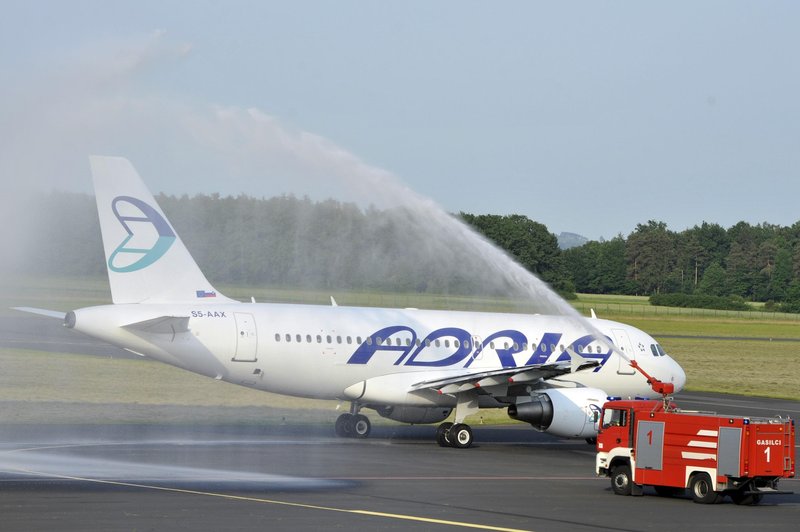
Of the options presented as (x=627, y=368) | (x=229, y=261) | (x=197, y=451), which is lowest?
(x=197, y=451)

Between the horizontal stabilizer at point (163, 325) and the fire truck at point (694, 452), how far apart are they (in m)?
13.3

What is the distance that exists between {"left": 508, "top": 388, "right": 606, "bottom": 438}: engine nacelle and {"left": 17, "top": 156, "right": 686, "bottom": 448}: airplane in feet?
0.13

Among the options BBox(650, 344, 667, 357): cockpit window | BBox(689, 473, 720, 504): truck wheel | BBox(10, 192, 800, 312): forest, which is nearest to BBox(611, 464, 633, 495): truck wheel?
BBox(689, 473, 720, 504): truck wheel

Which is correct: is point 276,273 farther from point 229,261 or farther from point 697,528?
point 697,528

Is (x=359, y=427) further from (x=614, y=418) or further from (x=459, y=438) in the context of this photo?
(x=614, y=418)

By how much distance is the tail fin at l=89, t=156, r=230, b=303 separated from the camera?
35.2 metres

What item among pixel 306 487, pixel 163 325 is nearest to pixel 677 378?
pixel 163 325

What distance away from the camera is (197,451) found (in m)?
32.4

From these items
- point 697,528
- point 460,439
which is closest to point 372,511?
point 697,528

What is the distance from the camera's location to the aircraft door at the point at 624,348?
41406 millimetres

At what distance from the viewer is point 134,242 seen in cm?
3553

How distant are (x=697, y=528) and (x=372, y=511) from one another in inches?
240

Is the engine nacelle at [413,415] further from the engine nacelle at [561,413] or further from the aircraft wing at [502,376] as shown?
the engine nacelle at [561,413]

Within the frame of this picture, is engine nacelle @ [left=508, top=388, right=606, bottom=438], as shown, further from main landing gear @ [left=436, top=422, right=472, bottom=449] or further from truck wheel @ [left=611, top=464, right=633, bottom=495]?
truck wheel @ [left=611, top=464, right=633, bottom=495]
